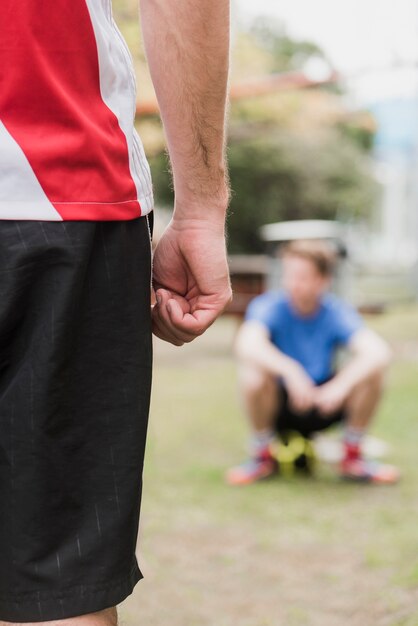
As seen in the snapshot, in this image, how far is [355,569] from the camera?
3.32 m

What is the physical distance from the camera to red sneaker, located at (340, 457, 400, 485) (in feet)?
15.3

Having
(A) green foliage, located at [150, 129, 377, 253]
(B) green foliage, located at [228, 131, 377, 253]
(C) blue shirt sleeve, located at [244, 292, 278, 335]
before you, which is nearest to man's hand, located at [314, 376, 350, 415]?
(C) blue shirt sleeve, located at [244, 292, 278, 335]

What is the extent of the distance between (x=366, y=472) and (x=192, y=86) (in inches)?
145

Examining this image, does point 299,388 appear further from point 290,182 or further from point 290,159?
point 290,182

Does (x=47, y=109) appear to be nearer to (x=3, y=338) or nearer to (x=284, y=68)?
(x=3, y=338)

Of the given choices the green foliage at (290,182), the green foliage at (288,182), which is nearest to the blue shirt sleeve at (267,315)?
the green foliage at (288,182)

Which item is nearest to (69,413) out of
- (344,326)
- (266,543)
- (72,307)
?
(72,307)

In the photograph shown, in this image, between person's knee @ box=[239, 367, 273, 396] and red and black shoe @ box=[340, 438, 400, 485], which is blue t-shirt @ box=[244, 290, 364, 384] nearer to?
person's knee @ box=[239, 367, 273, 396]

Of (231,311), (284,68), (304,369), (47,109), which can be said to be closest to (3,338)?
(47,109)

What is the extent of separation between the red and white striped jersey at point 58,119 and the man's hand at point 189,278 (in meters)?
0.15

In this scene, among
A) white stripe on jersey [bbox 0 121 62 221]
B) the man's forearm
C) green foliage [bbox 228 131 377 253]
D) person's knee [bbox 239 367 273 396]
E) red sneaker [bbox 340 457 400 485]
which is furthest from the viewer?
green foliage [bbox 228 131 377 253]

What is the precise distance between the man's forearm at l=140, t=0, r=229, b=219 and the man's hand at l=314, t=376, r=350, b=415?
133 inches

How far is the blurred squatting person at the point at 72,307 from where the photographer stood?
1123mm

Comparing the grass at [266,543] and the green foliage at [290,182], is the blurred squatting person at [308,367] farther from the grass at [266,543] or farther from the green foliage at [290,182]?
the green foliage at [290,182]
